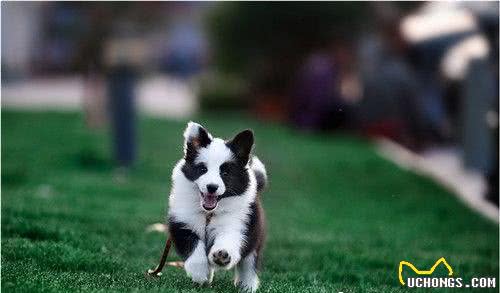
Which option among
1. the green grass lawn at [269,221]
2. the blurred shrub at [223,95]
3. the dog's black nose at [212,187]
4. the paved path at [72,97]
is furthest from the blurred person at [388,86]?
the dog's black nose at [212,187]

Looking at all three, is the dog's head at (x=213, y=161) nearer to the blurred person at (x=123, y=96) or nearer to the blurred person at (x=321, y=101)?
the blurred person at (x=123, y=96)

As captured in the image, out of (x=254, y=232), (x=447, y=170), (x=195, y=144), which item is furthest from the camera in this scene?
(x=447, y=170)

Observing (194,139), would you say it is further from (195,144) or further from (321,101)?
(321,101)

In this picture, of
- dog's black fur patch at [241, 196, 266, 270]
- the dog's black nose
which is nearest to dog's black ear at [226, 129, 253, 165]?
the dog's black nose

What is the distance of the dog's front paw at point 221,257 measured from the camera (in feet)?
16.7

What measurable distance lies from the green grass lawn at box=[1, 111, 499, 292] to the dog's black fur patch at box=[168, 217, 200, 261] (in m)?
0.22

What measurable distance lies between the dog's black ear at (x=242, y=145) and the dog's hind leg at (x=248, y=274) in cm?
64

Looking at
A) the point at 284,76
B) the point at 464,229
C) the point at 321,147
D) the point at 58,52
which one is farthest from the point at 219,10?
the point at 464,229

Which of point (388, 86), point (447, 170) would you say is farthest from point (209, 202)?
point (388, 86)

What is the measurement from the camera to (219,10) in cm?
2931

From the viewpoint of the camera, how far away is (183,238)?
531 centimetres

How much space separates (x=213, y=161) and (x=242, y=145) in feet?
0.61

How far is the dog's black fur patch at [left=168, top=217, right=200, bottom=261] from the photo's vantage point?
5289mm

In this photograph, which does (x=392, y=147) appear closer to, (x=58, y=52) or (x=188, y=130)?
(x=188, y=130)
